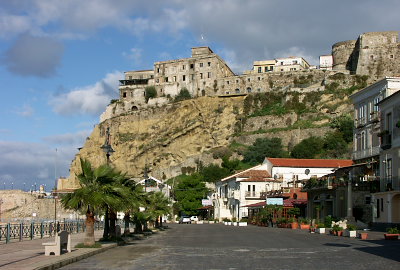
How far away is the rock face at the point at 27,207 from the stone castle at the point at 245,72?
24518 millimetres

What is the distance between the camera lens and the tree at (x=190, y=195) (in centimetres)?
9156

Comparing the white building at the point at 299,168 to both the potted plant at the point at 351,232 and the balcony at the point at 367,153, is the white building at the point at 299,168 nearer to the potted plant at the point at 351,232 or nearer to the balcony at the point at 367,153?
the balcony at the point at 367,153

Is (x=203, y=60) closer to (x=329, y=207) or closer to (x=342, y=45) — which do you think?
(x=342, y=45)

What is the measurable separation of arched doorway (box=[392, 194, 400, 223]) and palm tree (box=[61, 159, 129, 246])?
20743 mm

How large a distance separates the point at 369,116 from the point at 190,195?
1950 inches

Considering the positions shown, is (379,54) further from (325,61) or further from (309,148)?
(309,148)

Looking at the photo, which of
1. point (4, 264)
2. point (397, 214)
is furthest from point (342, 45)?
point (4, 264)

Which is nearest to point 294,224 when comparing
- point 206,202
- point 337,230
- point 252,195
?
point 337,230

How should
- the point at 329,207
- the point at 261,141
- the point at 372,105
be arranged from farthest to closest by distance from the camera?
the point at 261,141 < the point at 329,207 < the point at 372,105

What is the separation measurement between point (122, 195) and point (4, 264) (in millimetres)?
8613

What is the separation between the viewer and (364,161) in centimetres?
4662

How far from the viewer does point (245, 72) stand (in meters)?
126

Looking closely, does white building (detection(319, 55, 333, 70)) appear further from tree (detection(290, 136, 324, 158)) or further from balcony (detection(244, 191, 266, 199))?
balcony (detection(244, 191, 266, 199))

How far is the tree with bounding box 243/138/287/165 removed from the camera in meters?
99.6
